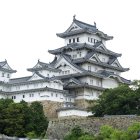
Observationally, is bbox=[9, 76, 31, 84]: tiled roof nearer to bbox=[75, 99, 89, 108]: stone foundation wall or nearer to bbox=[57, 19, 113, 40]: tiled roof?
bbox=[75, 99, 89, 108]: stone foundation wall

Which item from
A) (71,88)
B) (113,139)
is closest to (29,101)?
(71,88)

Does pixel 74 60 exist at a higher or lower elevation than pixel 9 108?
higher

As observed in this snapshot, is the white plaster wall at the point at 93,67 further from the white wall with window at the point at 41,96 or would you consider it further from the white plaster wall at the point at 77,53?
the white wall with window at the point at 41,96

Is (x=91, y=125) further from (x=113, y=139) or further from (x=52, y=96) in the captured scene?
(x=52, y=96)

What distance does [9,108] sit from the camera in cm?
4656

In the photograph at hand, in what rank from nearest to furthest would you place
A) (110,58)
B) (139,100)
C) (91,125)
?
1. (91,125)
2. (139,100)
3. (110,58)

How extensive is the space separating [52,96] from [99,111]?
34.1 feet

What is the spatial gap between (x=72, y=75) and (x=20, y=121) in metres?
16.9

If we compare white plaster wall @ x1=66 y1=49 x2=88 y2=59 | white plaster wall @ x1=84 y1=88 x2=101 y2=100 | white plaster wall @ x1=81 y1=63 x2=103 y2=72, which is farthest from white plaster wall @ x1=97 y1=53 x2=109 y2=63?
white plaster wall @ x1=84 y1=88 x2=101 y2=100

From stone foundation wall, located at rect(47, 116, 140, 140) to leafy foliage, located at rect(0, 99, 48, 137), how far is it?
3.41 metres

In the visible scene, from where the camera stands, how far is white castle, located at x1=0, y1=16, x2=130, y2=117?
57.3m

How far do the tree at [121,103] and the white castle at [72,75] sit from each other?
27.5 ft

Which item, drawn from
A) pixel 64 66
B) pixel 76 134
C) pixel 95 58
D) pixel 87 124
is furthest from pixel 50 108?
pixel 76 134

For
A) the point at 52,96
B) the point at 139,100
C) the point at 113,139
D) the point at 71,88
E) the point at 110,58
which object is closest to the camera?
the point at 113,139
